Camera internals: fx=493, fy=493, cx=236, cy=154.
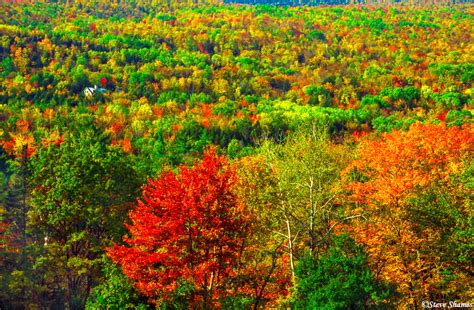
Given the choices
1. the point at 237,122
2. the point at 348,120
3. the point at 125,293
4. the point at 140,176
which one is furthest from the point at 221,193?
the point at 348,120

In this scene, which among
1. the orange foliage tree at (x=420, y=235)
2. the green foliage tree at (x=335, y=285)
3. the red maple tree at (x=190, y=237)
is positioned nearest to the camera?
the green foliage tree at (x=335, y=285)

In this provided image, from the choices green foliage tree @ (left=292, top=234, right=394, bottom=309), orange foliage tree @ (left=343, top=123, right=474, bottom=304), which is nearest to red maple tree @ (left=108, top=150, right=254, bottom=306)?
green foliage tree @ (left=292, top=234, right=394, bottom=309)

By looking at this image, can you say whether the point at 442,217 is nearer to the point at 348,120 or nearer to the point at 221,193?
the point at 221,193

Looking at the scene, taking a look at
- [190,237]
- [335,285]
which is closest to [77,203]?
[190,237]

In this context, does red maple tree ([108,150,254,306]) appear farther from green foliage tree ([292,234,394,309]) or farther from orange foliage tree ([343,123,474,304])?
orange foliage tree ([343,123,474,304])

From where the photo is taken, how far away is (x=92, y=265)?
122 feet

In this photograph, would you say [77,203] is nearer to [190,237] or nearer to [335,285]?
[190,237]

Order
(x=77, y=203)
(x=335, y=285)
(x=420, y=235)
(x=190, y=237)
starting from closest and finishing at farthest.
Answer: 1. (x=335, y=285)
2. (x=190, y=237)
3. (x=420, y=235)
4. (x=77, y=203)

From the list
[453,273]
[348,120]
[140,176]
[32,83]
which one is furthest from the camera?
[32,83]

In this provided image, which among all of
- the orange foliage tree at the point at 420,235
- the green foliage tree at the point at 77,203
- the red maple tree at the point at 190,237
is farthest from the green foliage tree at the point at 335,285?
the green foliage tree at the point at 77,203

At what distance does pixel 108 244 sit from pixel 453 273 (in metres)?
25.2

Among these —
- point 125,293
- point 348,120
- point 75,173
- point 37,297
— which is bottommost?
point 348,120

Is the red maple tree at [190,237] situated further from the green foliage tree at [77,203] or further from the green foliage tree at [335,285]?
the green foliage tree at [77,203]

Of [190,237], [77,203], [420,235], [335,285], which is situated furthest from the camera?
[77,203]
